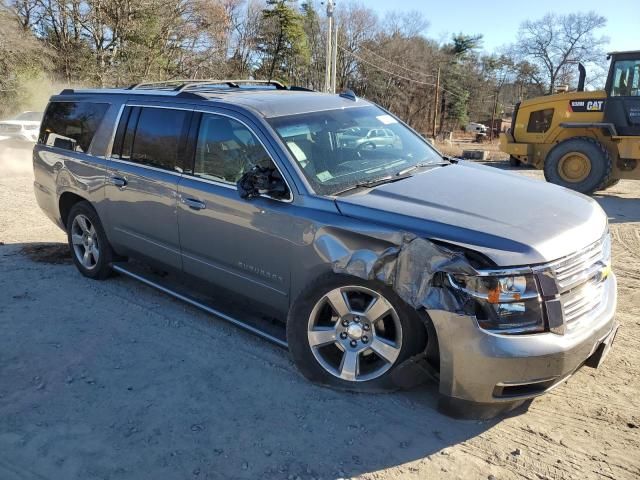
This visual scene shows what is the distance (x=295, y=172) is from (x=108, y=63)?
3295 centimetres

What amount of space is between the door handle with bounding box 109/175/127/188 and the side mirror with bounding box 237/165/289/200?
161 cm

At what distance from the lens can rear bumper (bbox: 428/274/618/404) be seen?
2803 millimetres

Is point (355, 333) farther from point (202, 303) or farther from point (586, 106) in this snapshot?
point (586, 106)

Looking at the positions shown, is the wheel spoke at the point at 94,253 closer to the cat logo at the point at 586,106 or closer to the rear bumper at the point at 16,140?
the cat logo at the point at 586,106

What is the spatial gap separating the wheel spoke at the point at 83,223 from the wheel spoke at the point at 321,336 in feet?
10.1

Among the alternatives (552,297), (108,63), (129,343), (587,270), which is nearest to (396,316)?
(552,297)

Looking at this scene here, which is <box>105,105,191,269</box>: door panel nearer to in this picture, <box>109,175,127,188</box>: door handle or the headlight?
<box>109,175,127,188</box>: door handle

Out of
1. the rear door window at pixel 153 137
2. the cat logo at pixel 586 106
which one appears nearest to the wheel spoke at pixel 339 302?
the rear door window at pixel 153 137

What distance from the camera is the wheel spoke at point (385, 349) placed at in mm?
3195

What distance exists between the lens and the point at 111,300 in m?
4.92

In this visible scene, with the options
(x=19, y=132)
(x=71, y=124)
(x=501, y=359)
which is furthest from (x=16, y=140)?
(x=501, y=359)

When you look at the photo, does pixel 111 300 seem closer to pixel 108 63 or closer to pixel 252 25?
pixel 108 63

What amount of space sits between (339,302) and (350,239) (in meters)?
0.40

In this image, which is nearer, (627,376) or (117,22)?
(627,376)
